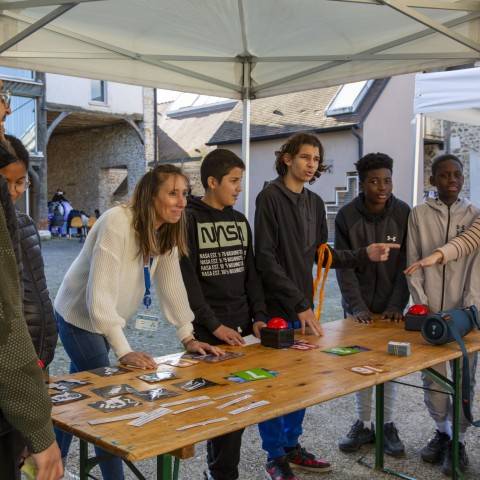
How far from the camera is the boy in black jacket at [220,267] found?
2914mm

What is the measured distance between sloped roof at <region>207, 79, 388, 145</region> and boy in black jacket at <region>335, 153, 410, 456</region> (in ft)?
51.3

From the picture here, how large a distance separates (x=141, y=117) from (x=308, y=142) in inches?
875

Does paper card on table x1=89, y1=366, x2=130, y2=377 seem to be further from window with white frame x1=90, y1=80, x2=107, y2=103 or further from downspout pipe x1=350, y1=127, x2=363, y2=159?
window with white frame x1=90, y1=80, x2=107, y2=103

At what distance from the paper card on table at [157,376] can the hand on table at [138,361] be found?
0.08 m

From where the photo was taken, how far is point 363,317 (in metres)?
3.57

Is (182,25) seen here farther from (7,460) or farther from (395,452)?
(7,460)

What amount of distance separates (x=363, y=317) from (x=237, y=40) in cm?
230

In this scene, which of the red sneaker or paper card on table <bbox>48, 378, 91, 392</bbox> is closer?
paper card on table <bbox>48, 378, 91, 392</bbox>

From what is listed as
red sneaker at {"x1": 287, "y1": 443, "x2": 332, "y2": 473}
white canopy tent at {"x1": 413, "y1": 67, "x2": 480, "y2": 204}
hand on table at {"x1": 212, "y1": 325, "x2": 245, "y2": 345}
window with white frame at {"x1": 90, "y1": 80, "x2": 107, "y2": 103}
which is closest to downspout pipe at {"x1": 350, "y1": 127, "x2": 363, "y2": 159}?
window with white frame at {"x1": 90, "y1": 80, "x2": 107, "y2": 103}

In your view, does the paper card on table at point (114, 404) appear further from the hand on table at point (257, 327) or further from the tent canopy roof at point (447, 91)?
the tent canopy roof at point (447, 91)

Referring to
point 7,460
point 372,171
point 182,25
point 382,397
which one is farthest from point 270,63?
point 7,460

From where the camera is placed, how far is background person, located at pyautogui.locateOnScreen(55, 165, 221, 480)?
2432mm

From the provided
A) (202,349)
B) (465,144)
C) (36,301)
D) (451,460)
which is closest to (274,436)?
(202,349)

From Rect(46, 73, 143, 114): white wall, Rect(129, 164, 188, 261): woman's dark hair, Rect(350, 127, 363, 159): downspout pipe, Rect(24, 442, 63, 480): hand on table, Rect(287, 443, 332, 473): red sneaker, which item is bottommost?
Rect(287, 443, 332, 473): red sneaker
